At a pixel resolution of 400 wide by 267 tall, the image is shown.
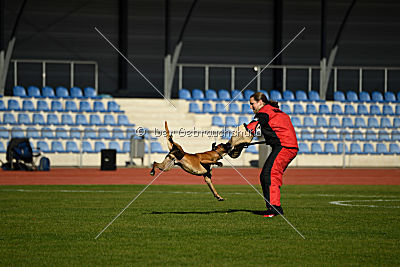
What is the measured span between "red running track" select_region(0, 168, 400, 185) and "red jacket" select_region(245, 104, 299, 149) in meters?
10.0

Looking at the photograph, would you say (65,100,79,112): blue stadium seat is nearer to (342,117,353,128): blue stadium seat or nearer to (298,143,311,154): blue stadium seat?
(298,143,311,154): blue stadium seat

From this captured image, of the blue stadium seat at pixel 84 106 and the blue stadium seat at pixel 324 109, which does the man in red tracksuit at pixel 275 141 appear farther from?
the blue stadium seat at pixel 324 109

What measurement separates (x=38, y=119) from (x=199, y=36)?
12377 mm

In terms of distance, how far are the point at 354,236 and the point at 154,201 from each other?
619 cm

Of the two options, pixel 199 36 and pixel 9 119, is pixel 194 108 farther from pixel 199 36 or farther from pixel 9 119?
pixel 9 119

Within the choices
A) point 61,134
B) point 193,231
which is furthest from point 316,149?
point 193,231

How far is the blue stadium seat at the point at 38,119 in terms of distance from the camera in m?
30.4

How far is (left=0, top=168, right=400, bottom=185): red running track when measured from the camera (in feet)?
71.5

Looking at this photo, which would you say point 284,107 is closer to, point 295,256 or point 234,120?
point 234,120

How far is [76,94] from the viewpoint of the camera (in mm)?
33156

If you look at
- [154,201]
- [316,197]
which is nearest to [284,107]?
[316,197]

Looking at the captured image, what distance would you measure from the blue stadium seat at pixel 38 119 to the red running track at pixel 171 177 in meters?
3.68

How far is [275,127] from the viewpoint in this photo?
11.2 metres

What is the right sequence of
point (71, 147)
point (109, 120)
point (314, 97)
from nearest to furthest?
point (71, 147) → point (109, 120) → point (314, 97)
